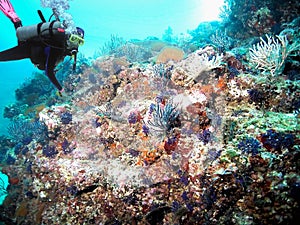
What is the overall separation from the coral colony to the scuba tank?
188 centimetres

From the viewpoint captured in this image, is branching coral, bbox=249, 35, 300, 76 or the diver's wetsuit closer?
the diver's wetsuit

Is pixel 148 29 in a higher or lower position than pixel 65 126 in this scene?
higher

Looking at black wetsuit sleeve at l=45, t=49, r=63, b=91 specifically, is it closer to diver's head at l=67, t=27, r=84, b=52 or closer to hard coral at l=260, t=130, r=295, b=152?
diver's head at l=67, t=27, r=84, b=52

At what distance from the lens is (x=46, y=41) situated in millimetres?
3875

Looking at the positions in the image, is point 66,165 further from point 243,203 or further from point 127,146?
point 243,203

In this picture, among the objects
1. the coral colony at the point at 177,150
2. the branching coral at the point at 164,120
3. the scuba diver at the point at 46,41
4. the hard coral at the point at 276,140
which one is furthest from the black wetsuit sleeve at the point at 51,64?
the hard coral at the point at 276,140

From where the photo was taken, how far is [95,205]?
4395mm

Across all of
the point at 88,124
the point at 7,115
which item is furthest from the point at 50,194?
the point at 7,115

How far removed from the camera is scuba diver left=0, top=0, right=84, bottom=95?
3.85 metres

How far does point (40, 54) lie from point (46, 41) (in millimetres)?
381

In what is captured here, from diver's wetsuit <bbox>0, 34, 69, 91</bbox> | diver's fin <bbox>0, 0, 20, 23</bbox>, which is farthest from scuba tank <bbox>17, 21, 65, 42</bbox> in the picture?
diver's fin <bbox>0, 0, 20, 23</bbox>

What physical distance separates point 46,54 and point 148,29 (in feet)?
445

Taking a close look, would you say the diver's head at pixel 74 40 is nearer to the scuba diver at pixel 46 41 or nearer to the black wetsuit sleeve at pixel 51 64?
the scuba diver at pixel 46 41

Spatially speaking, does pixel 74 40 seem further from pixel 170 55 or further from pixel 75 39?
pixel 170 55
